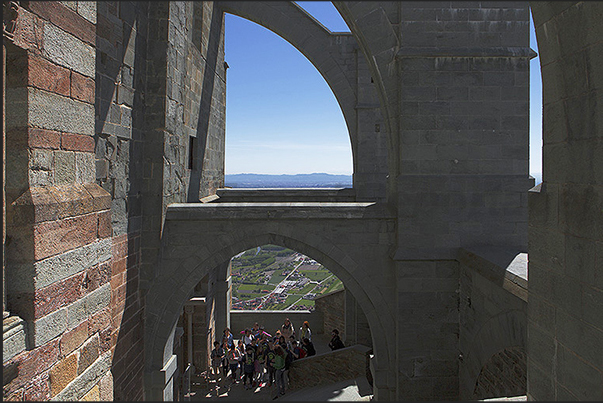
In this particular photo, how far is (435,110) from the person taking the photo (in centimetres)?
620

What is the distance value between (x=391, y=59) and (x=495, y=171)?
2.28 meters

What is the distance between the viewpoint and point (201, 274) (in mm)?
6480

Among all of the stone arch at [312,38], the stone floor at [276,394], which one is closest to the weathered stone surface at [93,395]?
the stone floor at [276,394]

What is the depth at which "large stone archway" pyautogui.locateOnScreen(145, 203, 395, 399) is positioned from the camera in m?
6.39

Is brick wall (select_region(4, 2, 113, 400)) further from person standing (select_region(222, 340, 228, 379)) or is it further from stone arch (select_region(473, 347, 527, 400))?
person standing (select_region(222, 340, 228, 379))

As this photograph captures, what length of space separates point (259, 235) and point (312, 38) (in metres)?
6.61

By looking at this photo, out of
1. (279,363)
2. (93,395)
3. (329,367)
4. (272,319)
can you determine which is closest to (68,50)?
(93,395)

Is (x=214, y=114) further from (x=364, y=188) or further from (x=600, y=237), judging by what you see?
(x=600, y=237)

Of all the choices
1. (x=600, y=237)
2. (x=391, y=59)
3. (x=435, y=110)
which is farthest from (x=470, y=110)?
(x=600, y=237)

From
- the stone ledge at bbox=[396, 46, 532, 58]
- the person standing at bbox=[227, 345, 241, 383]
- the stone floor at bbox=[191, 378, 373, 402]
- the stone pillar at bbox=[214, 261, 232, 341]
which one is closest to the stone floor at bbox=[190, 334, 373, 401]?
the stone floor at bbox=[191, 378, 373, 402]

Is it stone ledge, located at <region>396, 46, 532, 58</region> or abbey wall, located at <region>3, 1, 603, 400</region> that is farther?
stone ledge, located at <region>396, 46, 532, 58</region>

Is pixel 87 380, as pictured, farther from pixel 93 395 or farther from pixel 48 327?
pixel 48 327

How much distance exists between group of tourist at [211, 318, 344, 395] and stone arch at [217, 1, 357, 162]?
509 centimetres

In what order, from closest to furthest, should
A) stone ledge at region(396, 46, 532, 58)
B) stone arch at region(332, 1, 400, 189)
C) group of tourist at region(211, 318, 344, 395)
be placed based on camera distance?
stone ledge at region(396, 46, 532, 58) → stone arch at region(332, 1, 400, 189) → group of tourist at region(211, 318, 344, 395)
